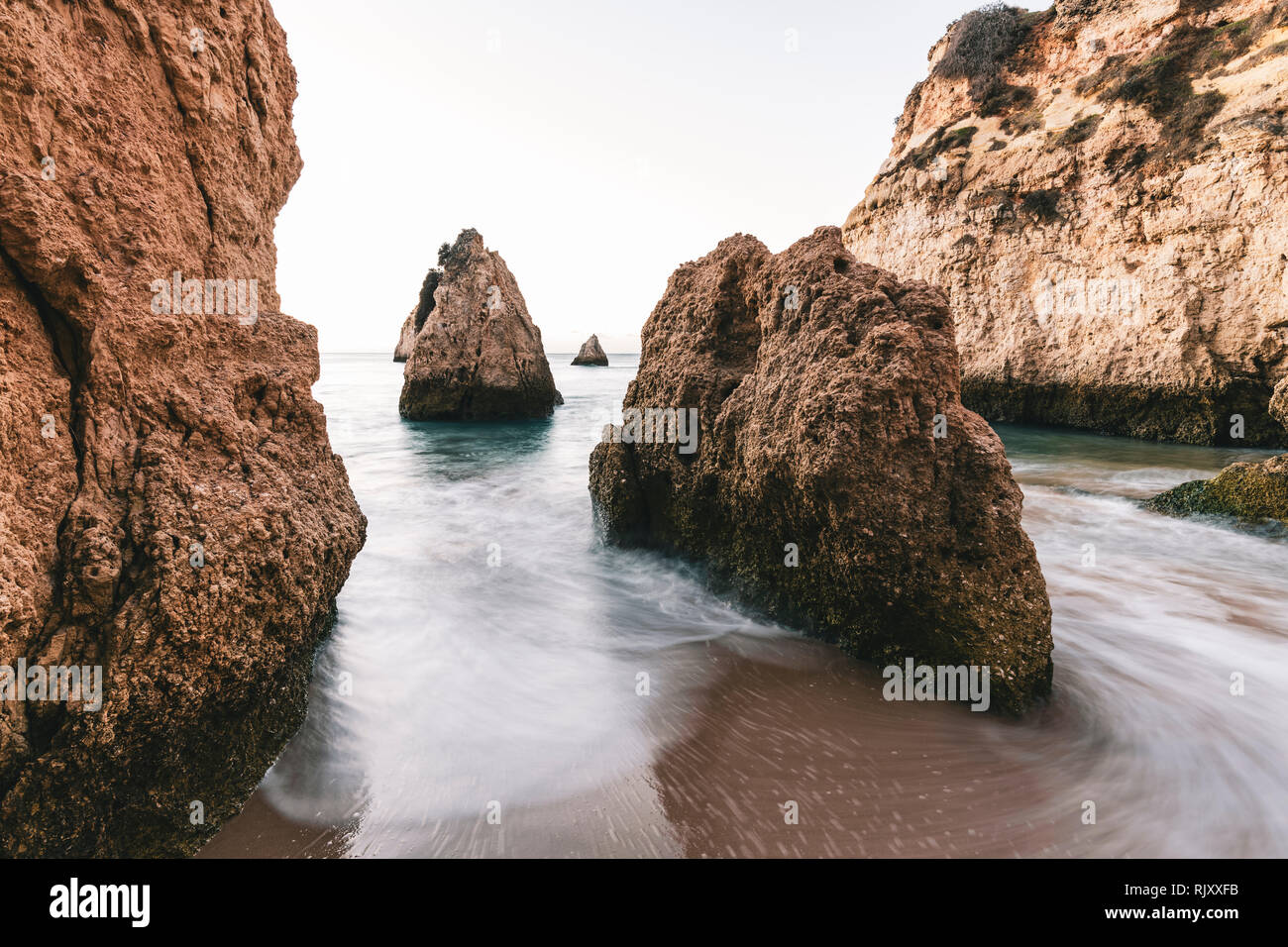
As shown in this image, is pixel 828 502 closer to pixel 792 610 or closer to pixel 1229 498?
pixel 792 610

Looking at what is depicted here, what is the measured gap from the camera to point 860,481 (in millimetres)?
3607

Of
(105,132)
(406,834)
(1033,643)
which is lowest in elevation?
(406,834)

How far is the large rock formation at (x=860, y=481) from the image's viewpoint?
345 centimetres

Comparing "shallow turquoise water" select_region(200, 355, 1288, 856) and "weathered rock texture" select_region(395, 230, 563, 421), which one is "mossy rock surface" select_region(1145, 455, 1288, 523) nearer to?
"shallow turquoise water" select_region(200, 355, 1288, 856)

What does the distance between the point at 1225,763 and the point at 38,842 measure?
535cm

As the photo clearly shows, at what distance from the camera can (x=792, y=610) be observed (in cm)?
428

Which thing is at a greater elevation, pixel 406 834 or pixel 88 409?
pixel 88 409

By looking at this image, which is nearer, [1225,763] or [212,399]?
[212,399]

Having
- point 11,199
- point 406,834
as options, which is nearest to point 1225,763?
point 406,834

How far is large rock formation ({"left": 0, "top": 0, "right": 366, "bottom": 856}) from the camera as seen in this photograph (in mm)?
2111

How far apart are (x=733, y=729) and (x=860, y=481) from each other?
1641mm

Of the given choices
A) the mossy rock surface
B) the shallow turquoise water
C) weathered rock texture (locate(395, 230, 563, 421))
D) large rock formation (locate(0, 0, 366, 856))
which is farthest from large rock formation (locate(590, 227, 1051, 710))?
weathered rock texture (locate(395, 230, 563, 421))

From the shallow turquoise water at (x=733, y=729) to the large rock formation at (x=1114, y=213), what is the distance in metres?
9.11

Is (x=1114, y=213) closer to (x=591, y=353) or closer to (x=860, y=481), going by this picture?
(x=860, y=481)
